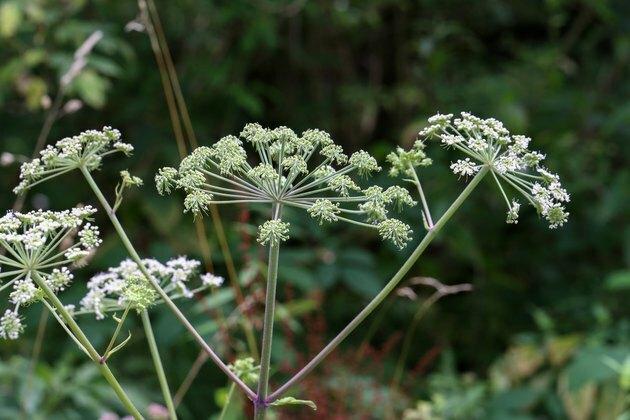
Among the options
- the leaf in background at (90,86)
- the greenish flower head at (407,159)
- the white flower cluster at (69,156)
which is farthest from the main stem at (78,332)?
the leaf in background at (90,86)

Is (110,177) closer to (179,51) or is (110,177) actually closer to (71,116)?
(71,116)

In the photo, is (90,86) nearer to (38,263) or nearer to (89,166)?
(89,166)

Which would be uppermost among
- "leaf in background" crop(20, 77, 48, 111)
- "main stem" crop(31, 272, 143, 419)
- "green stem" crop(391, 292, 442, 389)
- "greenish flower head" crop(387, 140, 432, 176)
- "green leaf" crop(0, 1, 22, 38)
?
"green leaf" crop(0, 1, 22, 38)

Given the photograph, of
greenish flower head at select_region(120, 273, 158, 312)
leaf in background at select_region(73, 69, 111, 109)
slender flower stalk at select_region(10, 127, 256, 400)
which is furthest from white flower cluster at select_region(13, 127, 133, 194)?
leaf in background at select_region(73, 69, 111, 109)

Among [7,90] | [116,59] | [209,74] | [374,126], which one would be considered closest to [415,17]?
[374,126]

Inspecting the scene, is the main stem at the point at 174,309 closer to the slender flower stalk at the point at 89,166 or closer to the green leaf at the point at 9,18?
the slender flower stalk at the point at 89,166

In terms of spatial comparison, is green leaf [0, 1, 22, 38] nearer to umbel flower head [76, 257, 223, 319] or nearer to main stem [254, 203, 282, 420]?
umbel flower head [76, 257, 223, 319]

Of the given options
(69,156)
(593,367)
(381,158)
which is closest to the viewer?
(69,156)

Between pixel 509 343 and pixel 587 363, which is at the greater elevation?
pixel 509 343

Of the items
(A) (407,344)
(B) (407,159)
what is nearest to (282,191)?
(B) (407,159)
